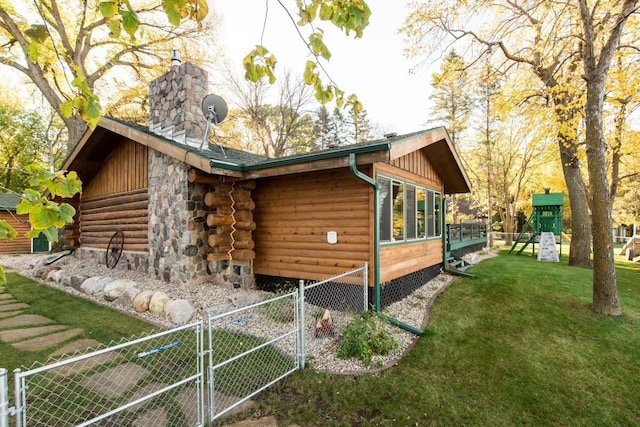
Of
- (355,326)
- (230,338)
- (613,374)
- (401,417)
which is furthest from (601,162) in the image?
(230,338)

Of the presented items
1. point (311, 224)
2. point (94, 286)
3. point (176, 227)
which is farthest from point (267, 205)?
point (94, 286)

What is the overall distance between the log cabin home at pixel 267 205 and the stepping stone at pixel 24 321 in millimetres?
2168

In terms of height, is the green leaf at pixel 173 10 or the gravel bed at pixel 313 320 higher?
the green leaf at pixel 173 10

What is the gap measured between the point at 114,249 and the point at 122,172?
2240mm

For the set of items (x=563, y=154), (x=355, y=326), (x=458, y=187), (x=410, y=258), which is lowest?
(x=355, y=326)

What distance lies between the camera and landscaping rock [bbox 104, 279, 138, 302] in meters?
6.39

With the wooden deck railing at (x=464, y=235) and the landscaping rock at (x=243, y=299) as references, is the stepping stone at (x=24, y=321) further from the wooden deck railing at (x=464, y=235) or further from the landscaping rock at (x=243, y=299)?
the wooden deck railing at (x=464, y=235)

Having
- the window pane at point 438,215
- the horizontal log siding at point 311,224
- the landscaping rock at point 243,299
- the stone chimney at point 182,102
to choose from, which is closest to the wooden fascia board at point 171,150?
the stone chimney at point 182,102

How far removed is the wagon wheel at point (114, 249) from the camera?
29.2 ft

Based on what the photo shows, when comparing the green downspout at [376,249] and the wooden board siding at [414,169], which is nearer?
A: the green downspout at [376,249]

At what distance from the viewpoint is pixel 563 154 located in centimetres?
1147

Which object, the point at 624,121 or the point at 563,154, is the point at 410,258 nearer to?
the point at 563,154

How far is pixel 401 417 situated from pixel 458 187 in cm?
819

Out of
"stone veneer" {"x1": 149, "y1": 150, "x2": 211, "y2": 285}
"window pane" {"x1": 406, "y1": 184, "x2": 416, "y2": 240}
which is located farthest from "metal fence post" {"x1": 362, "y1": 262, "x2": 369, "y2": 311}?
"stone veneer" {"x1": 149, "y1": 150, "x2": 211, "y2": 285}
